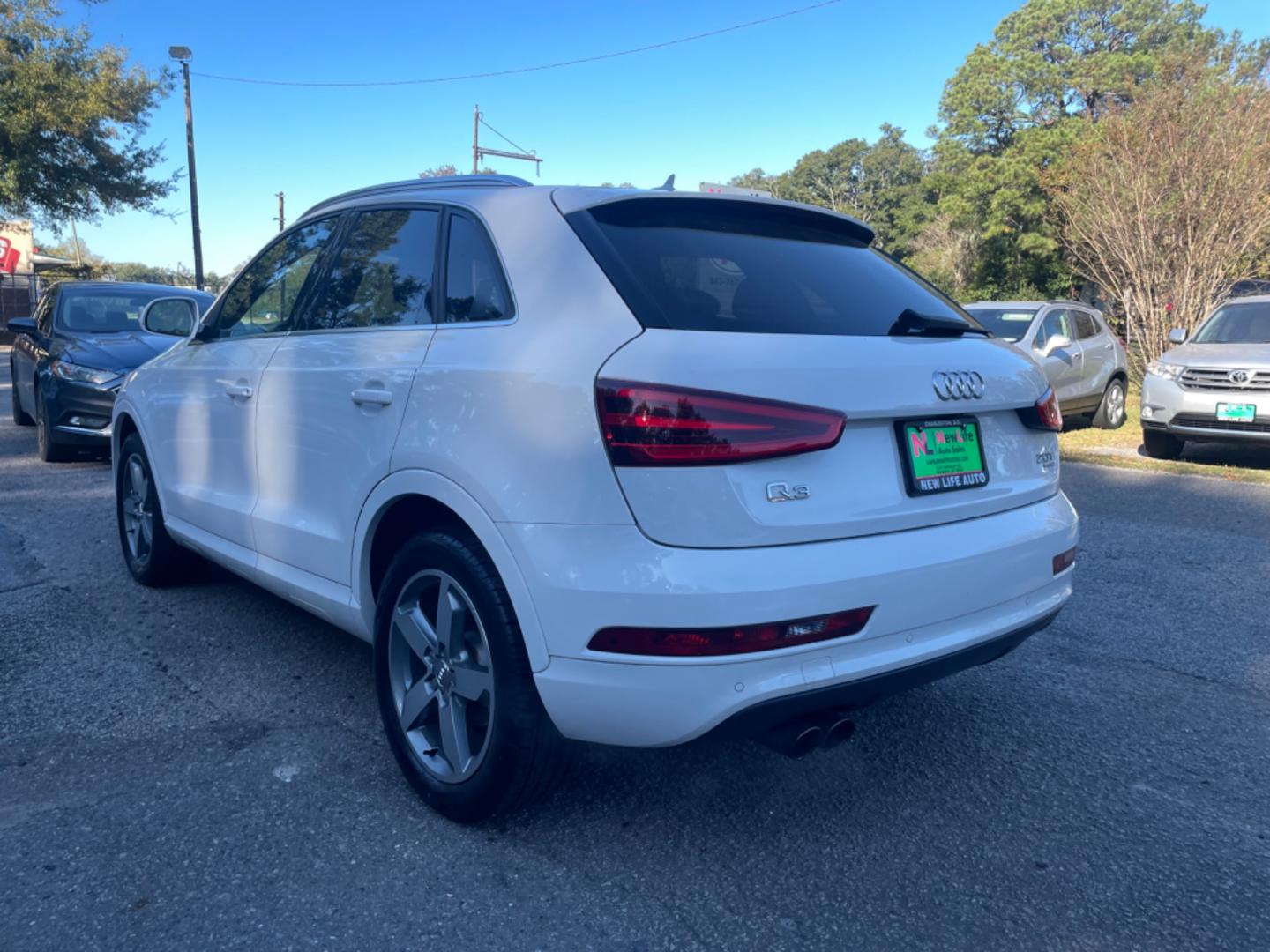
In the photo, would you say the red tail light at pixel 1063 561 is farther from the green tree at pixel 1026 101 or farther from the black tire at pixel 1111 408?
the green tree at pixel 1026 101

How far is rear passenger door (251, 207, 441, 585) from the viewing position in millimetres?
2912

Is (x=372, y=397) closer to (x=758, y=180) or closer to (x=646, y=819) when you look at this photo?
(x=646, y=819)

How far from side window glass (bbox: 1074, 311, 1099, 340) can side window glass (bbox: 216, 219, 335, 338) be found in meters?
10.2

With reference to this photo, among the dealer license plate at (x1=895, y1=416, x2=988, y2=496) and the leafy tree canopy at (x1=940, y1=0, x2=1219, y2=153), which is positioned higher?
the leafy tree canopy at (x1=940, y1=0, x2=1219, y2=153)

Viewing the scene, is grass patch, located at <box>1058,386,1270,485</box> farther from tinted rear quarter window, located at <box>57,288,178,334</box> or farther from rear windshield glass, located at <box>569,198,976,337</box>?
tinted rear quarter window, located at <box>57,288,178,334</box>

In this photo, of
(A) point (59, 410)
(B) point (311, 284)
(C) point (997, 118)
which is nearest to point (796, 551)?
(B) point (311, 284)

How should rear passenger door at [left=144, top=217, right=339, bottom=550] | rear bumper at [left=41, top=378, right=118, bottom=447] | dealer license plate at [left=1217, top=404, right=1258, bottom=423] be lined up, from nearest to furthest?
rear passenger door at [left=144, top=217, right=339, bottom=550], rear bumper at [left=41, top=378, right=118, bottom=447], dealer license plate at [left=1217, top=404, right=1258, bottom=423]

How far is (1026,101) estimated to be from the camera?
38406 millimetres

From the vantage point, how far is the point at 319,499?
320 centimetres

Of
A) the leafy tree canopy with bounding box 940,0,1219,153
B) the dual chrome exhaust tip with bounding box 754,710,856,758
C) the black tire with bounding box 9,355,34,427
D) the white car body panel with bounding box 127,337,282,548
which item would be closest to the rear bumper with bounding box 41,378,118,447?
the black tire with bounding box 9,355,34,427

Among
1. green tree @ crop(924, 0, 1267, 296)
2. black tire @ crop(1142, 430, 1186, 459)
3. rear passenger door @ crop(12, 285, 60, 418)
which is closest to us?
rear passenger door @ crop(12, 285, 60, 418)

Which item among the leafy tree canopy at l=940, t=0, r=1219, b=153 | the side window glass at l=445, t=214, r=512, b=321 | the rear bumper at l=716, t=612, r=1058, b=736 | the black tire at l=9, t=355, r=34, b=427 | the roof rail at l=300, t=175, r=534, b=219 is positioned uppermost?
the leafy tree canopy at l=940, t=0, r=1219, b=153

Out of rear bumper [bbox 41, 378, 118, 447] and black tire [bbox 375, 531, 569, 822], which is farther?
rear bumper [bbox 41, 378, 118, 447]

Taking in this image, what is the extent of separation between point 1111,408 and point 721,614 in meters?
11.8
